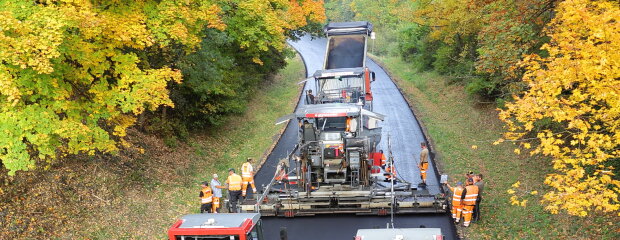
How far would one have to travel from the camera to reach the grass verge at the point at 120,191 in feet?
42.6

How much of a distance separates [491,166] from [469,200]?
544 centimetres

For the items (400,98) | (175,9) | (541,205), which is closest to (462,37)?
(400,98)

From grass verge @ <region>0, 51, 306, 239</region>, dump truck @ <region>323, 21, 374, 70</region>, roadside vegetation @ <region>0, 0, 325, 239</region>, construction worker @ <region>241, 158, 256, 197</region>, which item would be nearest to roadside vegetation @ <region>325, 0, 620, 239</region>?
dump truck @ <region>323, 21, 374, 70</region>

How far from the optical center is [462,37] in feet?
109

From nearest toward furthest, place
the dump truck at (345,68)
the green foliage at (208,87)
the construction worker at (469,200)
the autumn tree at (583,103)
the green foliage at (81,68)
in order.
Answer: the autumn tree at (583,103)
the green foliage at (81,68)
the construction worker at (469,200)
the green foliage at (208,87)
the dump truck at (345,68)

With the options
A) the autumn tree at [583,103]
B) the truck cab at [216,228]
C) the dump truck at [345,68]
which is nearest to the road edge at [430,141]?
the dump truck at [345,68]

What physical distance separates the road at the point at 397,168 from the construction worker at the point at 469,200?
0.47 meters

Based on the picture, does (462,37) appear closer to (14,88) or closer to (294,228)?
(294,228)

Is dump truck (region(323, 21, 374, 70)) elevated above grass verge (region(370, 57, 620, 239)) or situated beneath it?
elevated above

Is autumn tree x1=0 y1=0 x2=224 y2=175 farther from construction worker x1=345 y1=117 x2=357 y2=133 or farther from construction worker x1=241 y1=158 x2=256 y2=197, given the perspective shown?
construction worker x1=345 y1=117 x2=357 y2=133

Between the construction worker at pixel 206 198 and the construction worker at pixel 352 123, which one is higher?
the construction worker at pixel 352 123

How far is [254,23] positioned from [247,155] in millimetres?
6477

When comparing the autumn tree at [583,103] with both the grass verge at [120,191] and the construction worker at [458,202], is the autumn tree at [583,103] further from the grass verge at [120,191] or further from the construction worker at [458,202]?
the grass verge at [120,191]

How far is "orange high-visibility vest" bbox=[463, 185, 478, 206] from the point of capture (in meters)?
13.5
